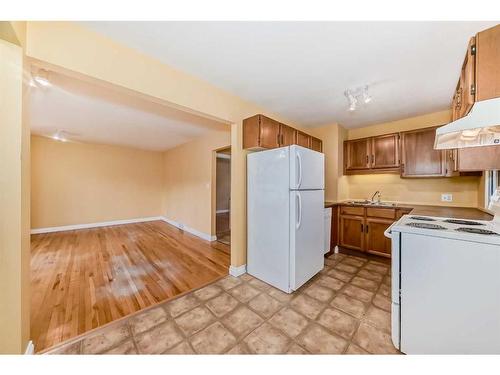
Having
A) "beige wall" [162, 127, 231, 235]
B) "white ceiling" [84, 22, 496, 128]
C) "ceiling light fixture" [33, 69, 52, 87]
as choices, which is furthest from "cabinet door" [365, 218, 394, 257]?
"ceiling light fixture" [33, 69, 52, 87]

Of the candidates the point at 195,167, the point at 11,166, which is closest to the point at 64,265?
the point at 11,166

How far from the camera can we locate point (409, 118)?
3084 millimetres

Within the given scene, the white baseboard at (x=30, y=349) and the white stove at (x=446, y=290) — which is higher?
the white stove at (x=446, y=290)

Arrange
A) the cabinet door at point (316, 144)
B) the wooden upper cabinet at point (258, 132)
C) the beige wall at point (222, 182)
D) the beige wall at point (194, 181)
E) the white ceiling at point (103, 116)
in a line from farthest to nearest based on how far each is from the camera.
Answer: the beige wall at point (222, 182) < the beige wall at point (194, 181) < the cabinet door at point (316, 144) < the wooden upper cabinet at point (258, 132) < the white ceiling at point (103, 116)

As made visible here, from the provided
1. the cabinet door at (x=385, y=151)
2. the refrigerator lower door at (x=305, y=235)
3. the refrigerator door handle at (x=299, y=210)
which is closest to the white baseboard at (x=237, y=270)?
the refrigerator lower door at (x=305, y=235)

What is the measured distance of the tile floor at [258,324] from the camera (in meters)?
1.37

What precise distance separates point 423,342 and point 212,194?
11.7 feet

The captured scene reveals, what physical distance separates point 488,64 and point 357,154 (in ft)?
7.38

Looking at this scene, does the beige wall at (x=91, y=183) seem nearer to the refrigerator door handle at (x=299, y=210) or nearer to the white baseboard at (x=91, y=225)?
the white baseboard at (x=91, y=225)

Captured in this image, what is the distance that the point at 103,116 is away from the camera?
303cm

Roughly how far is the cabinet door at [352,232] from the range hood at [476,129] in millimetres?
1766

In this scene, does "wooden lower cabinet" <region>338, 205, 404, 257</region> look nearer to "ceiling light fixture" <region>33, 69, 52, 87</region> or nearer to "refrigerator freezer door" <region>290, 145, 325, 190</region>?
"refrigerator freezer door" <region>290, 145, 325, 190</region>

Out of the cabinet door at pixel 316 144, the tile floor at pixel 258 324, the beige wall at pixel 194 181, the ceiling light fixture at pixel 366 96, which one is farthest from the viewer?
the beige wall at pixel 194 181

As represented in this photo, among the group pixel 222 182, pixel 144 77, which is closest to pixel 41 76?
pixel 144 77
